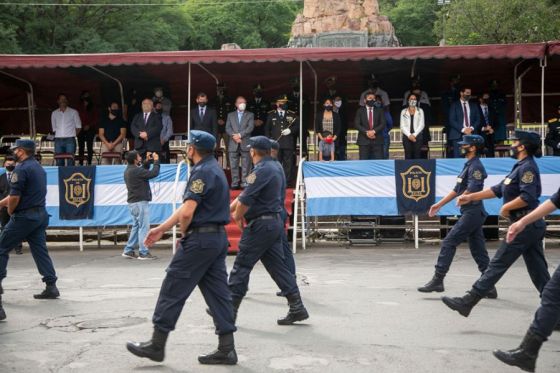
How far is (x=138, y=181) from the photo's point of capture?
13984mm

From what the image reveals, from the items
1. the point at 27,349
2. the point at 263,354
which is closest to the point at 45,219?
the point at 27,349

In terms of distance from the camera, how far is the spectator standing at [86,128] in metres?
17.7

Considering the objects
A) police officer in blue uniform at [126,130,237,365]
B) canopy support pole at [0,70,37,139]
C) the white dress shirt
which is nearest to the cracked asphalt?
police officer in blue uniform at [126,130,237,365]

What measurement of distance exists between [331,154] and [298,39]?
61.1 ft

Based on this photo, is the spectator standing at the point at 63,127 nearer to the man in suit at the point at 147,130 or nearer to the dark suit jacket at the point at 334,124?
the man in suit at the point at 147,130

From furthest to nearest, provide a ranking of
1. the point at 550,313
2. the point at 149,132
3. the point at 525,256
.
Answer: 1. the point at 149,132
2. the point at 525,256
3. the point at 550,313

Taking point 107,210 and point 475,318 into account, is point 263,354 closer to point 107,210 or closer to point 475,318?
point 475,318

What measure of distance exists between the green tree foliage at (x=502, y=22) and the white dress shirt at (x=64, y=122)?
2455 centimetres

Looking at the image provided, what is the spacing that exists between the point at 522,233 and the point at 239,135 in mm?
8422

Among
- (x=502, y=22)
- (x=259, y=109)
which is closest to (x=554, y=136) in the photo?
(x=259, y=109)

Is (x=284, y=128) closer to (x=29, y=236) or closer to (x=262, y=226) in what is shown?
(x=29, y=236)

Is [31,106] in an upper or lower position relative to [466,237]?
upper

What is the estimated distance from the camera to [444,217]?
15.4 meters

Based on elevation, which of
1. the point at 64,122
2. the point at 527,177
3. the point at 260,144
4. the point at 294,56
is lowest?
the point at 527,177
